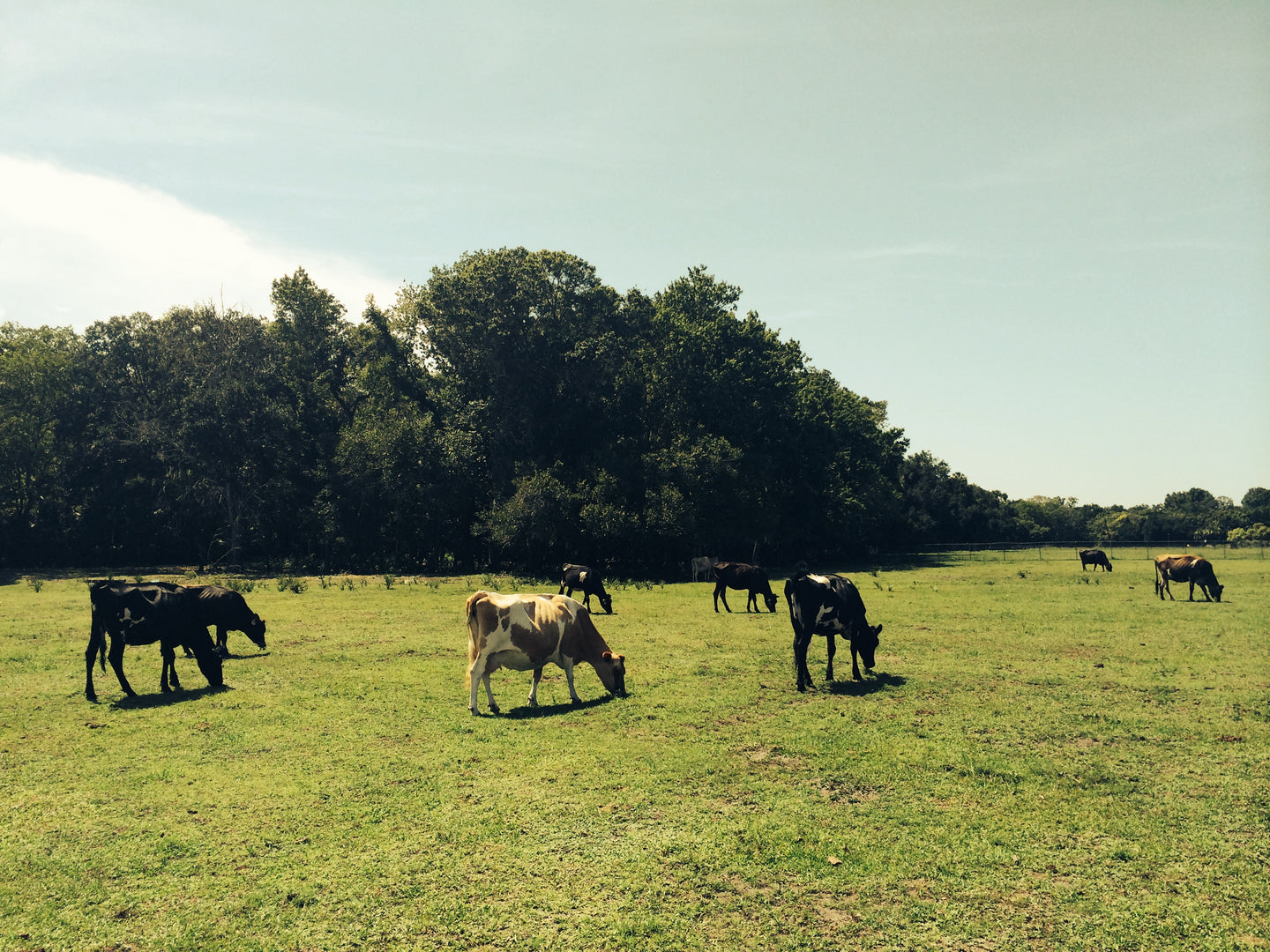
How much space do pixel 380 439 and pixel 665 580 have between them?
21.3m

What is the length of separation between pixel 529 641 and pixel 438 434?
39.7 meters

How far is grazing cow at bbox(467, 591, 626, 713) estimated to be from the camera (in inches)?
526

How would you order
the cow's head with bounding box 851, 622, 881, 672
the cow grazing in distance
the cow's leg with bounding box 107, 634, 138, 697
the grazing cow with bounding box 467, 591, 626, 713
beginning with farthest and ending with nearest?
1. the cow grazing in distance
2. the cow's head with bounding box 851, 622, 881, 672
3. the cow's leg with bounding box 107, 634, 138, 697
4. the grazing cow with bounding box 467, 591, 626, 713

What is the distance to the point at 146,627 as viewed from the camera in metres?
15.0

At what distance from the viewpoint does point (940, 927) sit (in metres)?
6.40

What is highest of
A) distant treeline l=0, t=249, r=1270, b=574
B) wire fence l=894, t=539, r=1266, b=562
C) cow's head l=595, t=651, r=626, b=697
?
distant treeline l=0, t=249, r=1270, b=574

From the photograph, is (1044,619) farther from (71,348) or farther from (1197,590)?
(71,348)

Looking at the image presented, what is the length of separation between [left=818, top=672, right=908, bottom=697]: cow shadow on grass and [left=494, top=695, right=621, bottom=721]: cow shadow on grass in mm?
4302

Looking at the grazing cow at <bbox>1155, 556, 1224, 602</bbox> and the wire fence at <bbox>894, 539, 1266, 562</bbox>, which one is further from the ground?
the grazing cow at <bbox>1155, 556, 1224, 602</bbox>

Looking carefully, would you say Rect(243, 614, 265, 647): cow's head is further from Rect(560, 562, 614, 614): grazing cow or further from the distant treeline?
the distant treeline

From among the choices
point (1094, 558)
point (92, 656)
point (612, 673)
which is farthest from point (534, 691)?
point (1094, 558)

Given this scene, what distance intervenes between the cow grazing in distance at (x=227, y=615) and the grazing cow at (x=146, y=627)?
9.71 feet

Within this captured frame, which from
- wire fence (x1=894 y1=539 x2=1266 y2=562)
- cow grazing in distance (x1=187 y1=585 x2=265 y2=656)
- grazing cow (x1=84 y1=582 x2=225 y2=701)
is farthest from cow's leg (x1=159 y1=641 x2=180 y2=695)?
wire fence (x1=894 y1=539 x2=1266 y2=562)

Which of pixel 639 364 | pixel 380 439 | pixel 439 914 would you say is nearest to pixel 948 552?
pixel 639 364
